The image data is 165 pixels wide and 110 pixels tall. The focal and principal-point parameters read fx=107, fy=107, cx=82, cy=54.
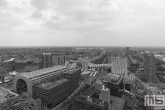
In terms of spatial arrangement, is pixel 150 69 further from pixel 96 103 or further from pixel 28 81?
pixel 28 81

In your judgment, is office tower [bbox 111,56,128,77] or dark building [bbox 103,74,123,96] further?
office tower [bbox 111,56,128,77]

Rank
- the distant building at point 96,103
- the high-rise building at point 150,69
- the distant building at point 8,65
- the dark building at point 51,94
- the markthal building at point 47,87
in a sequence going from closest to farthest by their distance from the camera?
the distant building at point 96,103 → the dark building at point 51,94 → the markthal building at point 47,87 → the high-rise building at point 150,69 → the distant building at point 8,65

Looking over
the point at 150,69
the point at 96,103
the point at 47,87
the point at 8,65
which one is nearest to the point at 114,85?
the point at 96,103

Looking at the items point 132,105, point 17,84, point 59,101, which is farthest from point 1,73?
point 132,105

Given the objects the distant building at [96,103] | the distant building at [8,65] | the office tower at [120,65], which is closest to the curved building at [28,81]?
the distant building at [96,103]

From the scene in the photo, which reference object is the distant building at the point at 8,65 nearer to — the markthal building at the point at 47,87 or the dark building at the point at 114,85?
the markthal building at the point at 47,87

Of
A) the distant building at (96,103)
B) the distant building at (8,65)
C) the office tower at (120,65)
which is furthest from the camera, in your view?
the distant building at (8,65)

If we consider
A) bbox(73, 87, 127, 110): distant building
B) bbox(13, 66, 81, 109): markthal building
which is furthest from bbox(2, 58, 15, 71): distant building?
bbox(73, 87, 127, 110): distant building

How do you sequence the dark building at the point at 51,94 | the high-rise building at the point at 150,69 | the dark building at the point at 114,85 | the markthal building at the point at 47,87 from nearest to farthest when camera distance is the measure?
1. the dark building at the point at 51,94
2. the markthal building at the point at 47,87
3. the dark building at the point at 114,85
4. the high-rise building at the point at 150,69

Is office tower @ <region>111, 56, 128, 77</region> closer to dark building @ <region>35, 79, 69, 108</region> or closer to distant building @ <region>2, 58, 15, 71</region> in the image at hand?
dark building @ <region>35, 79, 69, 108</region>

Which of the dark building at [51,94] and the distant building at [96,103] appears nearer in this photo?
the distant building at [96,103]

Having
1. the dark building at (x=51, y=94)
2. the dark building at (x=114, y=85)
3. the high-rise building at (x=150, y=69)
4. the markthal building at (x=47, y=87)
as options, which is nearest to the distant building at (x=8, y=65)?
the markthal building at (x=47, y=87)

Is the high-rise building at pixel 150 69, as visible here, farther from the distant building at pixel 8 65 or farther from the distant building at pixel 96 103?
the distant building at pixel 8 65
